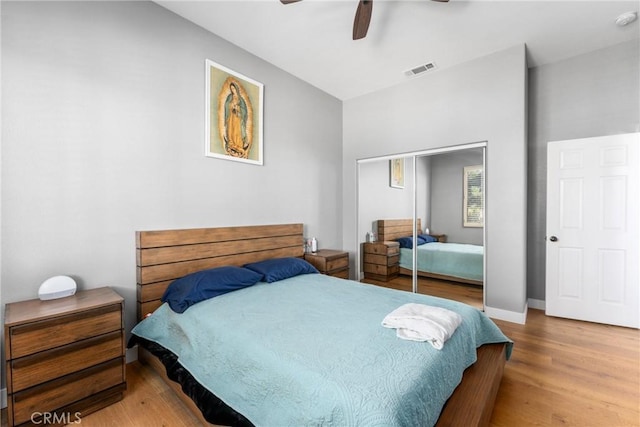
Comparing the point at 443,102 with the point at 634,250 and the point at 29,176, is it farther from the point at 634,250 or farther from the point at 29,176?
the point at 29,176

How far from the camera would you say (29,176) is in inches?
70.3

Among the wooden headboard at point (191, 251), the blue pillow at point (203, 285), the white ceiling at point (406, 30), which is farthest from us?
the white ceiling at point (406, 30)

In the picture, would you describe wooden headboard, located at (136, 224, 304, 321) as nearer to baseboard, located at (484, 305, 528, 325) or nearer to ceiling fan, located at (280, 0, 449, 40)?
ceiling fan, located at (280, 0, 449, 40)

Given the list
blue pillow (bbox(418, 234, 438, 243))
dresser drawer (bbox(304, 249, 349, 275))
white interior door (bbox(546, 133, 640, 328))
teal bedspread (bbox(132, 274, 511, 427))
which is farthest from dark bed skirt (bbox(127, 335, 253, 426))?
white interior door (bbox(546, 133, 640, 328))

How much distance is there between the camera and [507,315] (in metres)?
3.07

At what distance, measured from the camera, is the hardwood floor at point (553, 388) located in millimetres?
1623

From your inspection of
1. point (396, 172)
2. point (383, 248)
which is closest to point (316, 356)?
point (383, 248)

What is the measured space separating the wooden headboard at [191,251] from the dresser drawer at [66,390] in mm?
526

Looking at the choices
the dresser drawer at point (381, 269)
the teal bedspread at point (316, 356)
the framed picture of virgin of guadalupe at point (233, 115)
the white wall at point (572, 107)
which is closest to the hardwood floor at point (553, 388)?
the teal bedspread at point (316, 356)

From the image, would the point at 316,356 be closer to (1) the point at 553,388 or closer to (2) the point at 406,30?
(1) the point at 553,388

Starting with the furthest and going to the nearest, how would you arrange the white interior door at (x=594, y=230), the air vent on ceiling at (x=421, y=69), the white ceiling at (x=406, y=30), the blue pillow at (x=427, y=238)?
the blue pillow at (x=427, y=238), the air vent on ceiling at (x=421, y=69), the white interior door at (x=594, y=230), the white ceiling at (x=406, y=30)

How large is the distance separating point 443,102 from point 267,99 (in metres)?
2.24

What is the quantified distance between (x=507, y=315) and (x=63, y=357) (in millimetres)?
3893

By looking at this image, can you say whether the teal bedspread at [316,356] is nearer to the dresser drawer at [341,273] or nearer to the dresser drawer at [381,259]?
the dresser drawer at [341,273]
